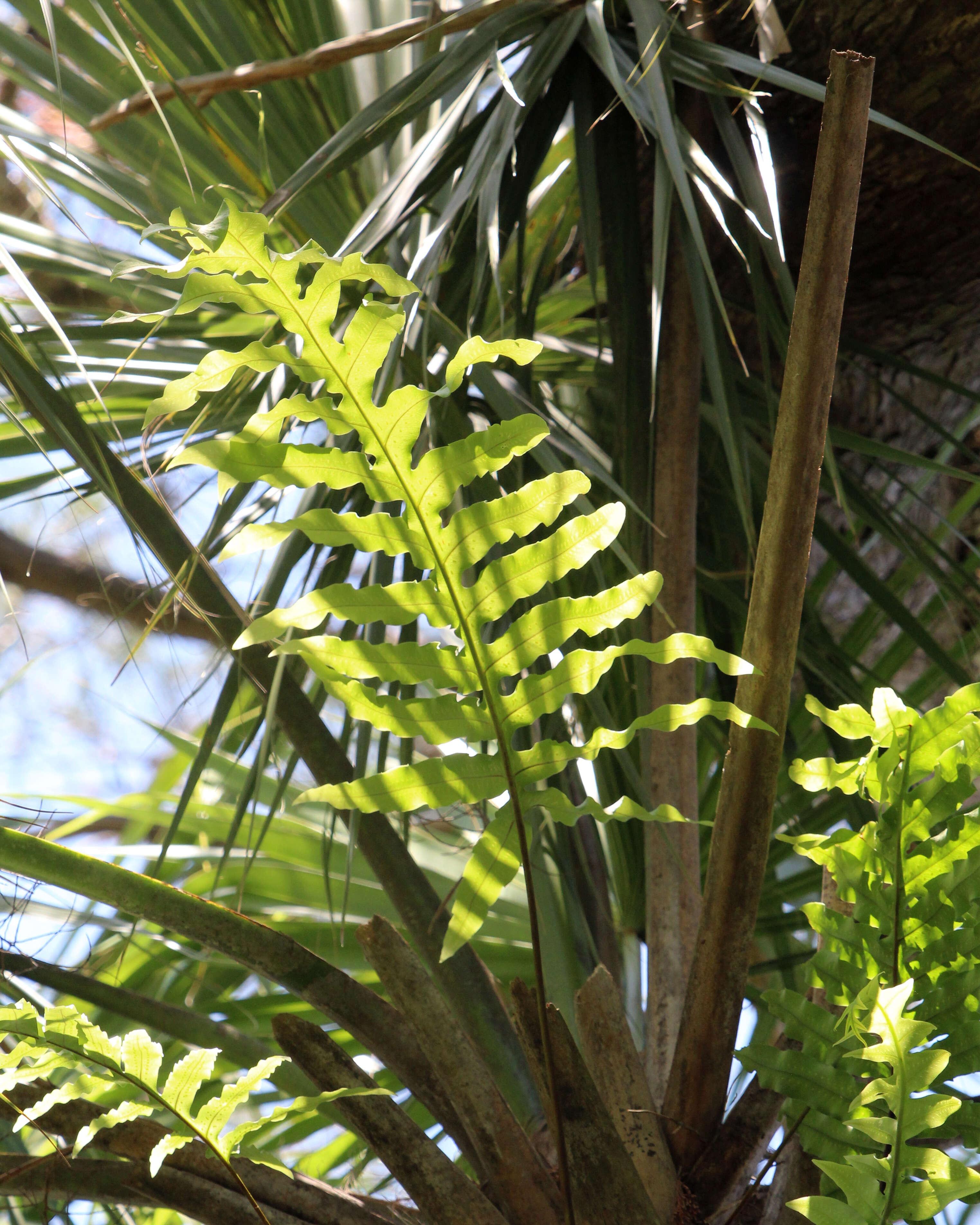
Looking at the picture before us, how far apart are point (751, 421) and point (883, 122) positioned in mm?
376

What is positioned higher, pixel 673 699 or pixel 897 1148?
pixel 673 699

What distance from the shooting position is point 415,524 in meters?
0.37

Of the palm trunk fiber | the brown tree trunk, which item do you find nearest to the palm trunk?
the brown tree trunk

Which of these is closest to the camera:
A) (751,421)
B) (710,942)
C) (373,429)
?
(373,429)

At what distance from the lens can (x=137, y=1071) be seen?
42cm

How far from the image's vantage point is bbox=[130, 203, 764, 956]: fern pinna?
322 mm

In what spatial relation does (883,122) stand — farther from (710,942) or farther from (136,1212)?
(136,1212)

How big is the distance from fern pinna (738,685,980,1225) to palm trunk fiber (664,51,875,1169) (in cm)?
2

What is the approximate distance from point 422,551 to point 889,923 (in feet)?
0.83

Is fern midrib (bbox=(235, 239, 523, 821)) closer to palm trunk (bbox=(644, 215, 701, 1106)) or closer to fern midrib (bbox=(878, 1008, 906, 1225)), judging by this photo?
fern midrib (bbox=(878, 1008, 906, 1225))

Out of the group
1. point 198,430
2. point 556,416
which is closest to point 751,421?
point 556,416

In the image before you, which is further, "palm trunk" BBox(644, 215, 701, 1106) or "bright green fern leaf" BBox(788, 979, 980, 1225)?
"palm trunk" BBox(644, 215, 701, 1106)

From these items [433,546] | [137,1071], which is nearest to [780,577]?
[433,546]

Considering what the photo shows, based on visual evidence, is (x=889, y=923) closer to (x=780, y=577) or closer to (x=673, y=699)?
(x=780, y=577)
